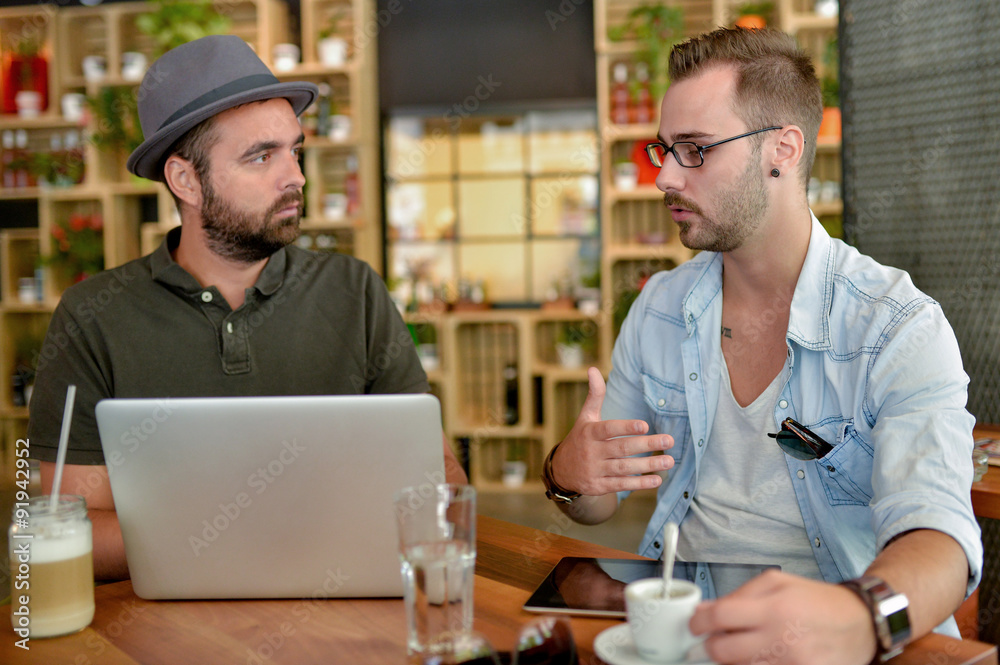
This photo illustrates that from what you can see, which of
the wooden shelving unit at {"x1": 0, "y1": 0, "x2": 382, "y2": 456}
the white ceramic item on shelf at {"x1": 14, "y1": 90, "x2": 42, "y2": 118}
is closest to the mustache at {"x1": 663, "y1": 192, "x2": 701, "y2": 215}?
the wooden shelving unit at {"x1": 0, "y1": 0, "x2": 382, "y2": 456}

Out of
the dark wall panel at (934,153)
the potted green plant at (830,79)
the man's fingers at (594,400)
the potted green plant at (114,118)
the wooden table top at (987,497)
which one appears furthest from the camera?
the potted green plant at (114,118)

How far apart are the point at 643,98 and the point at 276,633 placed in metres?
4.01

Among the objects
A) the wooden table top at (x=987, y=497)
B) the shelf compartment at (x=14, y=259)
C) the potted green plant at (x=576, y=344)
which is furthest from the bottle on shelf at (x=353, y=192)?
the wooden table top at (x=987, y=497)

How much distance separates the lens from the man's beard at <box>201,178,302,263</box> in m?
1.68

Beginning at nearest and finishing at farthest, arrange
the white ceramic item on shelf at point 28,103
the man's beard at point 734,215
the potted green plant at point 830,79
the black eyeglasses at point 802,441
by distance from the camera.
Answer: the black eyeglasses at point 802,441, the man's beard at point 734,215, the potted green plant at point 830,79, the white ceramic item on shelf at point 28,103

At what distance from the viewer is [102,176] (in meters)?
5.02

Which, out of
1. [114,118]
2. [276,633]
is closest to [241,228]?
[276,633]

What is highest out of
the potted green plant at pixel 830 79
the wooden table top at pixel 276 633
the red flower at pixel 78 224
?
the potted green plant at pixel 830 79

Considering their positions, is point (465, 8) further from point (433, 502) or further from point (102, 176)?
point (433, 502)

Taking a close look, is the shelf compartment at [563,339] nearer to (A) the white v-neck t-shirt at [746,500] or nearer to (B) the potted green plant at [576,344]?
(B) the potted green plant at [576,344]

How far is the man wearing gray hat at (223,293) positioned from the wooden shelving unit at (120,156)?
305 cm

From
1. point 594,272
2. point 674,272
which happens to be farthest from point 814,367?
point 594,272

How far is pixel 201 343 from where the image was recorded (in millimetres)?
1631

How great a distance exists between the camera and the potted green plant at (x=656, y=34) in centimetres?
433
